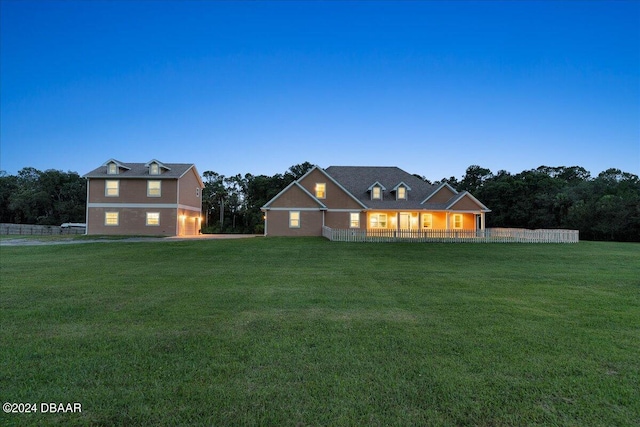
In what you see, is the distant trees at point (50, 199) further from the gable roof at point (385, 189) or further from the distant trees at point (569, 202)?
the distant trees at point (569, 202)

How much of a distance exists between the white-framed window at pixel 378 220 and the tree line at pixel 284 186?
21.5m

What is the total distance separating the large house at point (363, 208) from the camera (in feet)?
98.7

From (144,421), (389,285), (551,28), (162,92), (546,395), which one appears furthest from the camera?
(162,92)

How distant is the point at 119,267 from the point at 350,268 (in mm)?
8731

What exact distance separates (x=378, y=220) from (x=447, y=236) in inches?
331

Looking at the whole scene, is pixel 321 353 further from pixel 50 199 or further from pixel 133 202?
pixel 50 199

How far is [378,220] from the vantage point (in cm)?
3222

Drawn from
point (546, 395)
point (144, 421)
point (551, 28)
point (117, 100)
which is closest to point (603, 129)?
point (551, 28)

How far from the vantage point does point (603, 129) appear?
35000 millimetres

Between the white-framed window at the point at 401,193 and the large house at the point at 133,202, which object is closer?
the large house at the point at 133,202

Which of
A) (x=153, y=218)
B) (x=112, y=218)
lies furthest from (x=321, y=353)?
(x=112, y=218)

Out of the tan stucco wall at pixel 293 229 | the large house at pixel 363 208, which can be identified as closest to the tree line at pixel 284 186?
the large house at pixel 363 208

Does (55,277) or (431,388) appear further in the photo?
(55,277)

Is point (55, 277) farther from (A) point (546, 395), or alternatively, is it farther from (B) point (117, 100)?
(B) point (117, 100)
